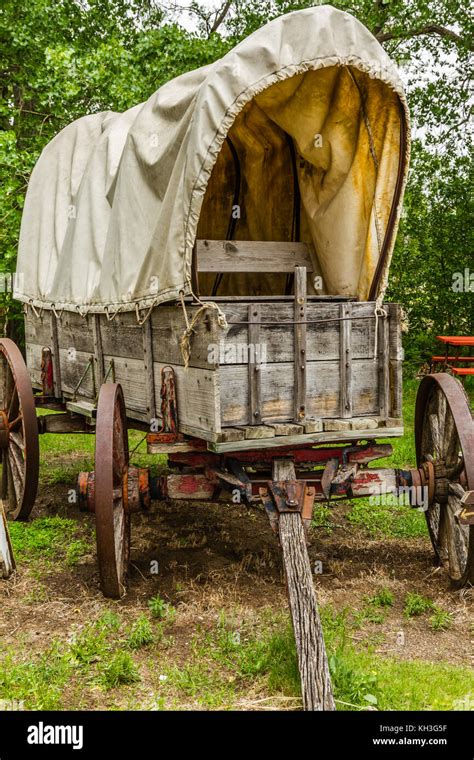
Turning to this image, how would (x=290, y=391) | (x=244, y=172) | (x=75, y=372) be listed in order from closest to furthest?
(x=290, y=391) < (x=244, y=172) < (x=75, y=372)

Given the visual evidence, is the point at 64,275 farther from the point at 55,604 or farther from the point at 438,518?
the point at 438,518

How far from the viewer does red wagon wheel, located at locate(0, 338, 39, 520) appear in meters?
6.01

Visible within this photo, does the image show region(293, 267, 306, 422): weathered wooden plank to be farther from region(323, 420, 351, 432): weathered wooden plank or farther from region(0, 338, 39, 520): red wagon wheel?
region(0, 338, 39, 520): red wagon wheel

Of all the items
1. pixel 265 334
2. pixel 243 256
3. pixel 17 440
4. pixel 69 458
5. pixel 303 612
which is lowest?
pixel 69 458

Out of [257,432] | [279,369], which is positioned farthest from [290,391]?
[257,432]

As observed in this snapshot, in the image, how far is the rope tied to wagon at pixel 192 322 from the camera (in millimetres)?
4219

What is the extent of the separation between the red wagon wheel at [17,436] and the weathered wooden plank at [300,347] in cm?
234

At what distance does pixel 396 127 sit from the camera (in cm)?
486

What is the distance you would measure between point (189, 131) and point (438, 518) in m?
2.98

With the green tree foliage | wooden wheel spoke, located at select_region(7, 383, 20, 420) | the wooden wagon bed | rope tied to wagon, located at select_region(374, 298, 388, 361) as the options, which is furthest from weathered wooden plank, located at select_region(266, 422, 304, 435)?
the green tree foliage

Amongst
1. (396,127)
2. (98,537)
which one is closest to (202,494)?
(98,537)

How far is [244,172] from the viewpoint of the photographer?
628cm

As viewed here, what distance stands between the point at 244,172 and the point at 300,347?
224cm

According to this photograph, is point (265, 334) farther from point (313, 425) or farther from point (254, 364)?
point (313, 425)
